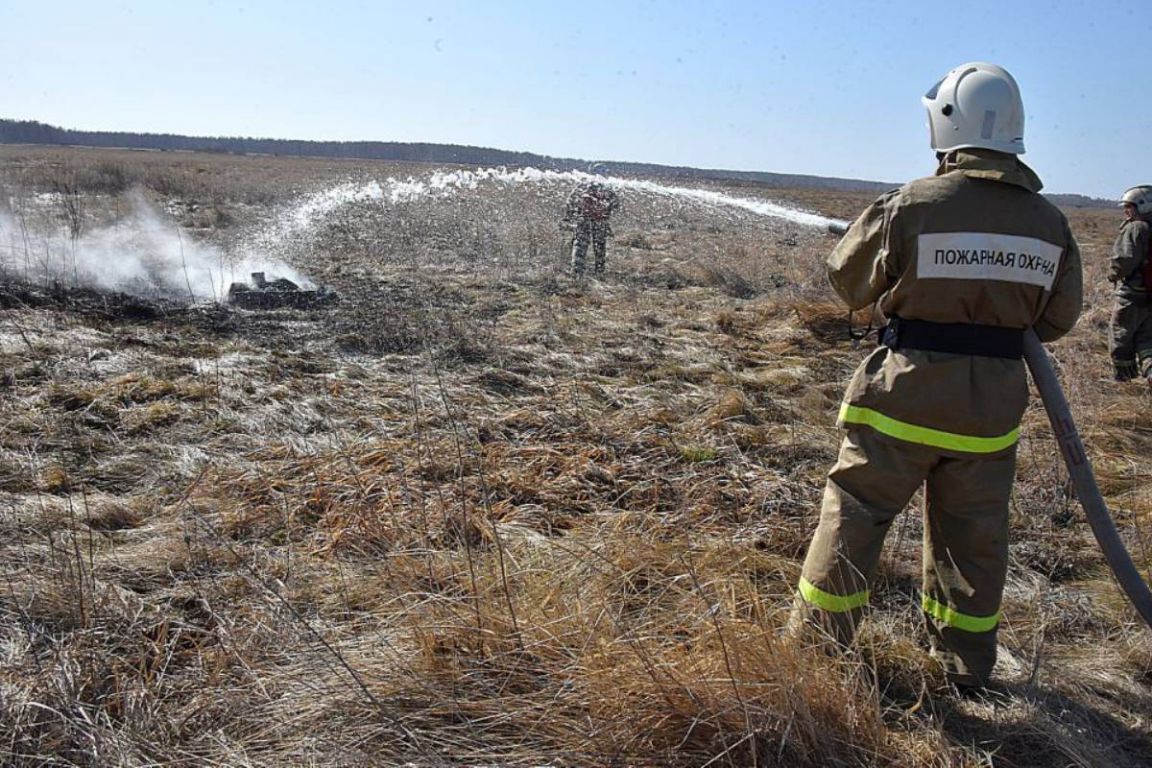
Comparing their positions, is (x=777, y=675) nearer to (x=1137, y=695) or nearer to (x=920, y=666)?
(x=920, y=666)

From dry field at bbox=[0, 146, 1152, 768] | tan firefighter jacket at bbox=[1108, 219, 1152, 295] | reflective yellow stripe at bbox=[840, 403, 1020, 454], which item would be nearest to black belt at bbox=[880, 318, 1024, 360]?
reflective yellow stripe at bbox=[840, 403, 1020, 454]

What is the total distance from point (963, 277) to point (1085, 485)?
34.1 inches

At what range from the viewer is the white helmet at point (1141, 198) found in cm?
717

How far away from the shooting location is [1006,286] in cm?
243

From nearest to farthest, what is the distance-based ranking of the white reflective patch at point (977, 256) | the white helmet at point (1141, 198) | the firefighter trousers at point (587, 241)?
the white reflective patch at point (977, 256) → the white helmet at point (1141, 198) → the firefighter trousers at point (587, 241)

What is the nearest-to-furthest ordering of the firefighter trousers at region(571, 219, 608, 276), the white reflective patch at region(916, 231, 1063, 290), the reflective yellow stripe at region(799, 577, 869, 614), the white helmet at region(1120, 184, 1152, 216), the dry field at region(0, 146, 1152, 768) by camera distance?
the dry field at region(0, 146, 1152, 768) < the white reflective patch at region(916, 231, 1063, 290) < the reflective yellow stripe at region(799, 577, 869, 614) < the white helmet at region(1120, 184, 1152, 216) < the firefighter trousers at region(571, 219, 608, 276)

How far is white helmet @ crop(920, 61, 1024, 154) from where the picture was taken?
245 cm

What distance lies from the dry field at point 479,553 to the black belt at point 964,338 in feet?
3.38

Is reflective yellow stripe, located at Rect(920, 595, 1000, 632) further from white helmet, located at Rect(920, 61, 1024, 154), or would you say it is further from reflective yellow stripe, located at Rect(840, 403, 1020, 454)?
white helmet, located at Rect(920, 61, 1024, 154)

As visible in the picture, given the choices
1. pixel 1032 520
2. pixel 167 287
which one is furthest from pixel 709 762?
pixel 167 287

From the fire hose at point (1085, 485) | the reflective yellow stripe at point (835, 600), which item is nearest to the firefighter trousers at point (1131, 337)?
the fire hose at point (1085, 485)

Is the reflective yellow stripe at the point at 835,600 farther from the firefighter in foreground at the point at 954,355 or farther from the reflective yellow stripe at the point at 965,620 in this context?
the reflective yellow stripe at the point at 965,620

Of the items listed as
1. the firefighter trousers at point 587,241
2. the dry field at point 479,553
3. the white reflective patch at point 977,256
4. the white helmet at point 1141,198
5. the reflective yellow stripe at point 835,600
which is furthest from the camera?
the firefighter trousers at point 587,241

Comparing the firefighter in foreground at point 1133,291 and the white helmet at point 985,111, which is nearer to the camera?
the white helmet at point 985,111
